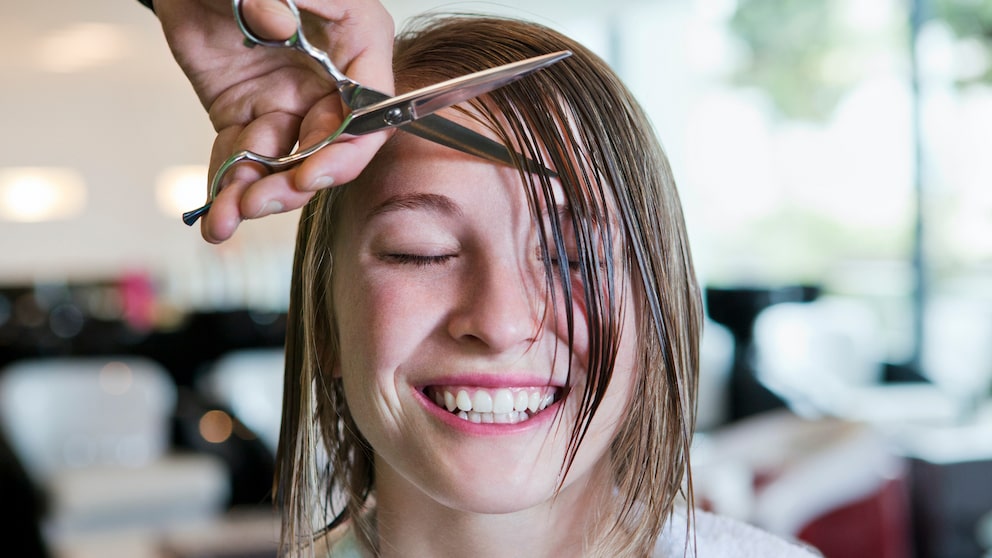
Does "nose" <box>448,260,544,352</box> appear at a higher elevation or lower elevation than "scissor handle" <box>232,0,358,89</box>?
lower

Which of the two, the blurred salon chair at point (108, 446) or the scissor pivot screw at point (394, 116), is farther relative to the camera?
the blurred salon chair at point (108, 446)

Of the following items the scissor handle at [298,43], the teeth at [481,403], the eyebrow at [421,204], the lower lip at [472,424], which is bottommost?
the lower lip at [472,424]

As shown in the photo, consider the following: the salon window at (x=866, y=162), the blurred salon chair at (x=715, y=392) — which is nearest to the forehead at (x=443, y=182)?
the salon window at (x=866, y=162)

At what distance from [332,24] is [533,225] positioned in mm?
191

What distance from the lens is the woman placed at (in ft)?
2.32

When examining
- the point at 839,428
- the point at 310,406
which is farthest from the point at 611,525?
the point at 839,428

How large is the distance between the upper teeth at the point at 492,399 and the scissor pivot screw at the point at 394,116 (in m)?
0.20

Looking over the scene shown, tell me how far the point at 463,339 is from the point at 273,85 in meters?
0.22

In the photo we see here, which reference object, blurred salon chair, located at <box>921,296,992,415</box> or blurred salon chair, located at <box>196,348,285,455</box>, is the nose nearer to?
blurred salon chair, located at <box>196,348,285,455</box>

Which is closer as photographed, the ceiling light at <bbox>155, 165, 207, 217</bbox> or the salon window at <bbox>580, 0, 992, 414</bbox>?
the salon window at <bbox>580, 0, 992, 414</bbox>

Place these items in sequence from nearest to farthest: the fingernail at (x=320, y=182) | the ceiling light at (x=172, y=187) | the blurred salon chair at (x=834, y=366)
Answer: the fingernail at (x=320, y=182) < the blurred salon chair at (x=834, y=366) < the ceiling light at (x=172, y=187)

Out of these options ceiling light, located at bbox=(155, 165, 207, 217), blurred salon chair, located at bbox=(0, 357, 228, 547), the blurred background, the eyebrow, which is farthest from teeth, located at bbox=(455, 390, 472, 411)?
ceiling light, located at bbox=(155, 165, 207, 217)

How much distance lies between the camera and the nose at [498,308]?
69 cm

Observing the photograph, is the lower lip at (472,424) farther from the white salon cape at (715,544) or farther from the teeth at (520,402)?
the white salon cape at (715,544)
